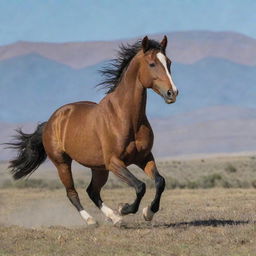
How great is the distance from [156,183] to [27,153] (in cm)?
434

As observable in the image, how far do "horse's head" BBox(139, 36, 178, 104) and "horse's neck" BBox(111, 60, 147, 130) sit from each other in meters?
0.16

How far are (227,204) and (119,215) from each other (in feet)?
26.2

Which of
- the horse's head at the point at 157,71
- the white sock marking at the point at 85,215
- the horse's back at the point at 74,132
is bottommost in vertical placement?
the white sock marking at the point at 85,215

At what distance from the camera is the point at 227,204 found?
1920 centimetres

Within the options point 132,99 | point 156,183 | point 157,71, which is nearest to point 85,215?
point 156,183

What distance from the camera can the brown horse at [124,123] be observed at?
10977 mm

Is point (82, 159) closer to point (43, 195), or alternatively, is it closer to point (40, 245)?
point (40, 245)

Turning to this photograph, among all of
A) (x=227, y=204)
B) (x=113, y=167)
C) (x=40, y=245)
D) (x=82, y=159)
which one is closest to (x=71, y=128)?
(x=82, y=159)

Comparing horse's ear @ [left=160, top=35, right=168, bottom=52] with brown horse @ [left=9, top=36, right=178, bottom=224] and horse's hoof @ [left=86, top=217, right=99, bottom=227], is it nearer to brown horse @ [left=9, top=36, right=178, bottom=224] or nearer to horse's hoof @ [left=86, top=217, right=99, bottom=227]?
brown horse @ [left=9, top=36, right=178, bottom=224]

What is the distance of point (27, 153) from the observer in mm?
14625

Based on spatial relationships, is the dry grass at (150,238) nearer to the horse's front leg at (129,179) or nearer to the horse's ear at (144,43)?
the horse's front leg at (129,179)

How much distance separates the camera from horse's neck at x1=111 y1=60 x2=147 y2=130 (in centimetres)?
1121

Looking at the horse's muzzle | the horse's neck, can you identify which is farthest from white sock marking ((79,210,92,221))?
the horse's muzzle

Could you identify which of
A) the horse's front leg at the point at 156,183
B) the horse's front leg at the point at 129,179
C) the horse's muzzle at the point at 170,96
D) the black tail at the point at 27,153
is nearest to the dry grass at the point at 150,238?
the horse's front leg at the point at 156,183
